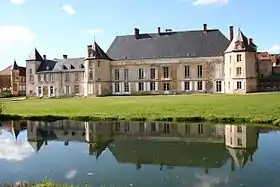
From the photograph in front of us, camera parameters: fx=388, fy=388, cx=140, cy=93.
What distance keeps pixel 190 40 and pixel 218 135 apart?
33.8m

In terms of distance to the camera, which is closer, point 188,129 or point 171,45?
point 188,129

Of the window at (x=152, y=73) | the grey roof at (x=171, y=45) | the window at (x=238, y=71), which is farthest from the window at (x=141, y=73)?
the window at (x=238, y=71)

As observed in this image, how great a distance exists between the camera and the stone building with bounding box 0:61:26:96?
2611 inches

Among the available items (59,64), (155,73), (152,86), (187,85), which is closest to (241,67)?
(187,85)

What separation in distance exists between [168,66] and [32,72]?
22113 millimetres

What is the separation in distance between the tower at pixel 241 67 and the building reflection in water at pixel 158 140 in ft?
80.2

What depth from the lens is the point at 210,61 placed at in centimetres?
4753

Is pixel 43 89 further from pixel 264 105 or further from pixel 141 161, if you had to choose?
pixel 141 161

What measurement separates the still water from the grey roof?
2840 centimetres

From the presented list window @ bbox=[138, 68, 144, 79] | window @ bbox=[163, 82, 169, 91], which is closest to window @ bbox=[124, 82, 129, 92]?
window @ bbox=[138, 68, 144, 79]

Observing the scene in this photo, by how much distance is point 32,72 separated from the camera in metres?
59.1

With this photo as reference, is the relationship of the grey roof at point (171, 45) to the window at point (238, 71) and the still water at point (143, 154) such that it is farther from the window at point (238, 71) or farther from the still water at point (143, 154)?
the still water at point (143, 154)

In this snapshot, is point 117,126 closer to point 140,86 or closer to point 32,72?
A: point 140,86

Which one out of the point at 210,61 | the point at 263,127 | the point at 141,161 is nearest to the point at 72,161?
the point at 141,161
